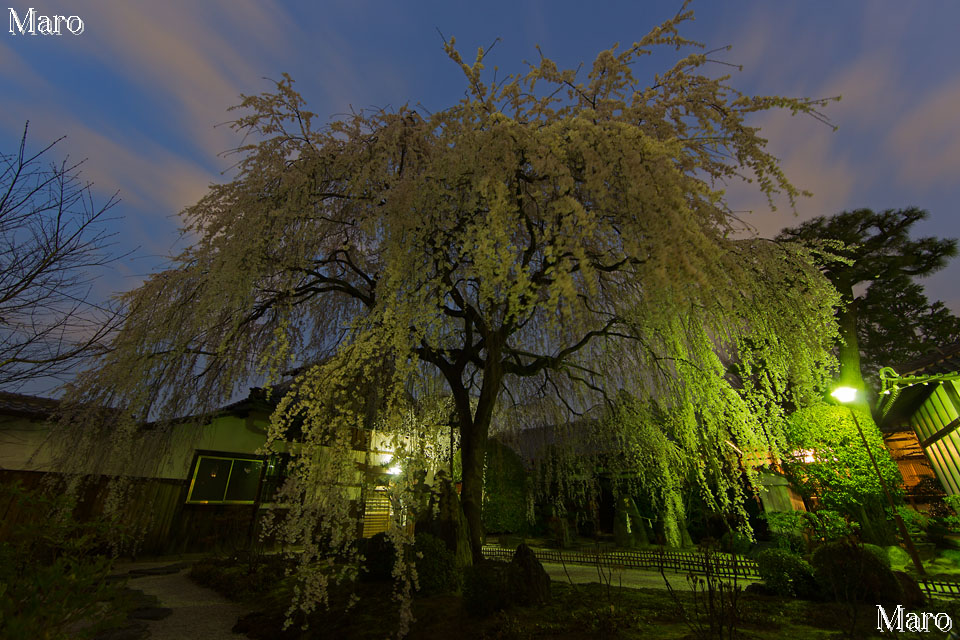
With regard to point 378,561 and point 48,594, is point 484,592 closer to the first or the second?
point 378,561

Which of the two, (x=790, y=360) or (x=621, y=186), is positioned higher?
(x=621, y=186)

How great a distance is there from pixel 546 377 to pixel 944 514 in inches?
461

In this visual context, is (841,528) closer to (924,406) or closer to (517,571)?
(924,406)

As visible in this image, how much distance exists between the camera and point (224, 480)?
39.1ft

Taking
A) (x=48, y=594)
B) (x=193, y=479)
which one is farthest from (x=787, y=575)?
(x=193, y=479)

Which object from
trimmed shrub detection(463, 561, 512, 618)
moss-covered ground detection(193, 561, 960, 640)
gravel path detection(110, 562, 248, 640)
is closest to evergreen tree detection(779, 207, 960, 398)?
moss-covered ground detection(193, 561, 960, 640)

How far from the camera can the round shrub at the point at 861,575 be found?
4.79 meters

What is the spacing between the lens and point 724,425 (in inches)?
233

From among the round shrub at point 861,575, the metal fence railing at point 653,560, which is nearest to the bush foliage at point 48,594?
the round shrub at point 861,575

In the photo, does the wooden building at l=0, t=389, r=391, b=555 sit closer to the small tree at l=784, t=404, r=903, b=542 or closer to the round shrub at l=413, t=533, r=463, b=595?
the round shrub at l=413, t=533, r=463, b=595

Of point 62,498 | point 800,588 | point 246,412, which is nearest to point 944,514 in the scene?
point 800,588

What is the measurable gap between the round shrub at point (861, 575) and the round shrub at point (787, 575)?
0.26 meters

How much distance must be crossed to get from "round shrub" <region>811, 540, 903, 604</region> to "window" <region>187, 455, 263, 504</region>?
13623 millimetres

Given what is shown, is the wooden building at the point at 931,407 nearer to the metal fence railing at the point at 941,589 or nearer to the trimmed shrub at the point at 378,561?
the metal fence railing at the point at 941,589
